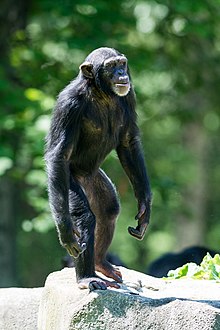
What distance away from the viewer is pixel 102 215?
303 inches

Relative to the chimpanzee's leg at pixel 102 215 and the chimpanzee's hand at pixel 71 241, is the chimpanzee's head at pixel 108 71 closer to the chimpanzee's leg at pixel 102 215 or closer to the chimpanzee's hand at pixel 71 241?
the chimpanzee's leg at pixel 102 215

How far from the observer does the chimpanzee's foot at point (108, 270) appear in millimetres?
7629

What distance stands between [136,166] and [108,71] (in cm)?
93

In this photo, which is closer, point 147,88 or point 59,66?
point 59,66

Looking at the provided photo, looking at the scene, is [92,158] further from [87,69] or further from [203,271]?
[203,271]

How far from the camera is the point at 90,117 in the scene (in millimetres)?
7332

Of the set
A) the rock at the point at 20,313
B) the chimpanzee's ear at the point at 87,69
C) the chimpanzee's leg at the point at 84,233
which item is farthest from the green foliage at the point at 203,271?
the chimpanzee's ear at the point at 87,69

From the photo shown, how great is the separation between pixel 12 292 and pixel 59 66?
24.1 feet

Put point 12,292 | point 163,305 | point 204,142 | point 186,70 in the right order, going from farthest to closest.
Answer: point 204,142, point 186,70, point 12,292, point 163,305

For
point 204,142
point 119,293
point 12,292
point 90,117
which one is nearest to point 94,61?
point 90,117

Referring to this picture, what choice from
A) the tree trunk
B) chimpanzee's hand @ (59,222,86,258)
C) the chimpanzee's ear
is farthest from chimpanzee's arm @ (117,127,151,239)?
the tree trunk

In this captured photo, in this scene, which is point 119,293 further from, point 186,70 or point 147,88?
point 147,88

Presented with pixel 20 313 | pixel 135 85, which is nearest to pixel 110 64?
pixel 20 313

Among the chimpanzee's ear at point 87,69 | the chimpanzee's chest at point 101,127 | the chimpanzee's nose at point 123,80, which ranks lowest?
the chimpanzee's chest at point 101,127
